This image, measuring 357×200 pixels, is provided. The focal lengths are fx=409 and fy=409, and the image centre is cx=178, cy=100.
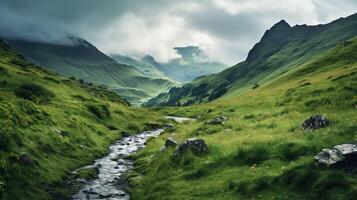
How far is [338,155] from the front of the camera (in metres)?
30.6

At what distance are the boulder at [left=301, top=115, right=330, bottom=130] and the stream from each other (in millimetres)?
19629

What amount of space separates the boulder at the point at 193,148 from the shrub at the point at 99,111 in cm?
5486

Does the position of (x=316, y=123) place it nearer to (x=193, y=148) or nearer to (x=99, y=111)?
(x=193, y=148)

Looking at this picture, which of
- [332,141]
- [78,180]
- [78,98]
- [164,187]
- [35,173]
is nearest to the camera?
[332,141]

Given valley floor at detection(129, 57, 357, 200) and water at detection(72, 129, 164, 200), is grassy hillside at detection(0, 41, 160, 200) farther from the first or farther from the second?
valley floor at detection(129, 57, 357, 200)

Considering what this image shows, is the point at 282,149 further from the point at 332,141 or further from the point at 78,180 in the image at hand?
the point at 78,180

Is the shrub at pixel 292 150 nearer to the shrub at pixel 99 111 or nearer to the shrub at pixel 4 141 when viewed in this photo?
the shrub at pixel 4 141

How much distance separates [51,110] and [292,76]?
350 feet

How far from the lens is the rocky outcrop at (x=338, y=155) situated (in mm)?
29836

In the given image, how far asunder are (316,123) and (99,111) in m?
67.1

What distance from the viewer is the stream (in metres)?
42.1

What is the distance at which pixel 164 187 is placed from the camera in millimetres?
38938

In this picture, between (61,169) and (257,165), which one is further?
(61,169)

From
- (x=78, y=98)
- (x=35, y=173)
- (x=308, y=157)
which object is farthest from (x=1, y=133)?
(x=78, y=98)
